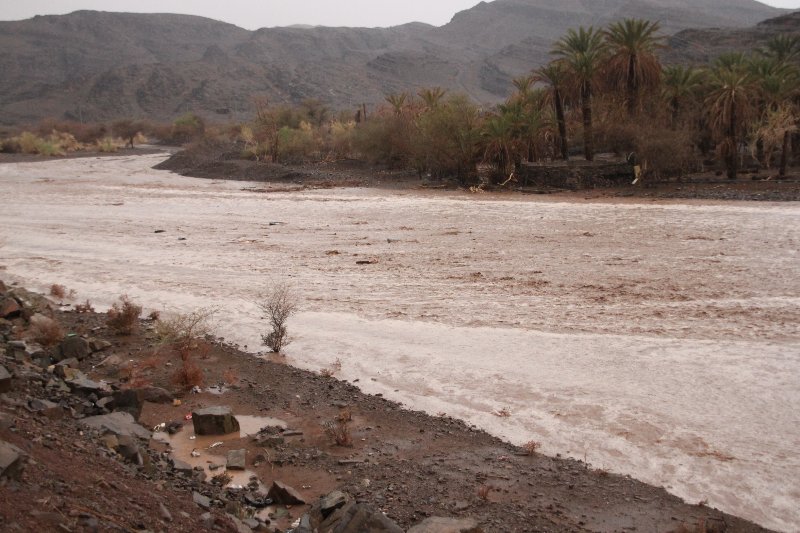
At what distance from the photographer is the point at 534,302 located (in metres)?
14.4

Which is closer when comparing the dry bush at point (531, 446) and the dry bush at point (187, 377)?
the dry bush at point (531, 446)

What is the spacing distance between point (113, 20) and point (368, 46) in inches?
2375

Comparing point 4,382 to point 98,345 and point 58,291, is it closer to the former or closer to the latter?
point 98,345

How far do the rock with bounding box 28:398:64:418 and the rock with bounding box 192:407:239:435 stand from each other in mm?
1653

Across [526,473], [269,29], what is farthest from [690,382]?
[269,29]

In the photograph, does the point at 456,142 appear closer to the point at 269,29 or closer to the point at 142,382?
the point at 142,382

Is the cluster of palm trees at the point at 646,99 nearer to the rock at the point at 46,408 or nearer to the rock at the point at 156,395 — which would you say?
the rock at the point at 156,395

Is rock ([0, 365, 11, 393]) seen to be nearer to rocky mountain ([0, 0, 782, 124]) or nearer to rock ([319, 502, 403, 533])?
rock ([319, 502, 403, 533])

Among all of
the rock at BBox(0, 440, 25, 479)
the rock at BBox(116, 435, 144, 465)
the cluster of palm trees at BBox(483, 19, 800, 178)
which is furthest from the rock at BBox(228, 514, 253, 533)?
the cluster of palm trees at BBox(483, 19, 800, 178)

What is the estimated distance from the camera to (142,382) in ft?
32.1

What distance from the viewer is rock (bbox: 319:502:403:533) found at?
5719 mm

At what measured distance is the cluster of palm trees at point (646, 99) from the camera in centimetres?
3259

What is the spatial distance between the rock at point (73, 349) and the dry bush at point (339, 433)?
4.46m

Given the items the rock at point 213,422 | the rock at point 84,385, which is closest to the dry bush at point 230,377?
the rock at point 213,422
